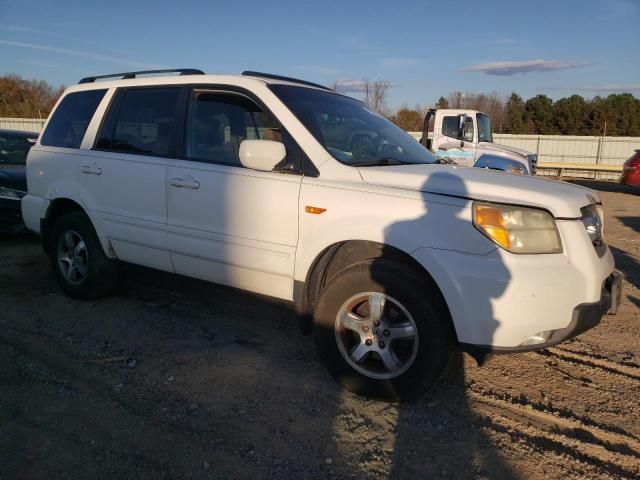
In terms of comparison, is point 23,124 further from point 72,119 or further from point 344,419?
point 344,419

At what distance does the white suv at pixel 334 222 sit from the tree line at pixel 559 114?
30.4m

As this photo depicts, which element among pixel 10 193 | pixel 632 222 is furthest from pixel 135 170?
pixel 632 222

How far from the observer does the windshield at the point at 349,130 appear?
3.48m

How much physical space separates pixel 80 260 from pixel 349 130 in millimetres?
2853

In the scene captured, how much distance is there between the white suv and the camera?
2740 millimetres

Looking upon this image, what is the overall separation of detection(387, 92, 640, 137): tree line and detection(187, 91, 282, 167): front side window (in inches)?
1205

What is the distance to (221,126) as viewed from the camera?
12.6 feet

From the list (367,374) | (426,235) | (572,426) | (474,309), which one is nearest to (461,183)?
(426,235)

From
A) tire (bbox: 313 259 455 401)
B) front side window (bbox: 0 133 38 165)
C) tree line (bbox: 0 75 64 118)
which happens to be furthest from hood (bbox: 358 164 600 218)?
tree line (bbox: 0 75 64 118)

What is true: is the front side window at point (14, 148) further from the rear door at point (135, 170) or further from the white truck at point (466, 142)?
the white truck at point (466, 142)

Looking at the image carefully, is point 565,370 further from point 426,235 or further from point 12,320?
point 12,320

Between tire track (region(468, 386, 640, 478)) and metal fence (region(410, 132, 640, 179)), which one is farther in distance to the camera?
metal fence (region(410, 132, 640, 179))

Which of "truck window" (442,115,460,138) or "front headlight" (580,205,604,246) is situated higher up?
"truck window" (442,115,460,138)

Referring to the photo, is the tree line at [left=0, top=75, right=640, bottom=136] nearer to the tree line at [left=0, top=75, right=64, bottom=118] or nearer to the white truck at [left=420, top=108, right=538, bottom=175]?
the tree line at [left=0, top=75, right=64, bottom=118]
